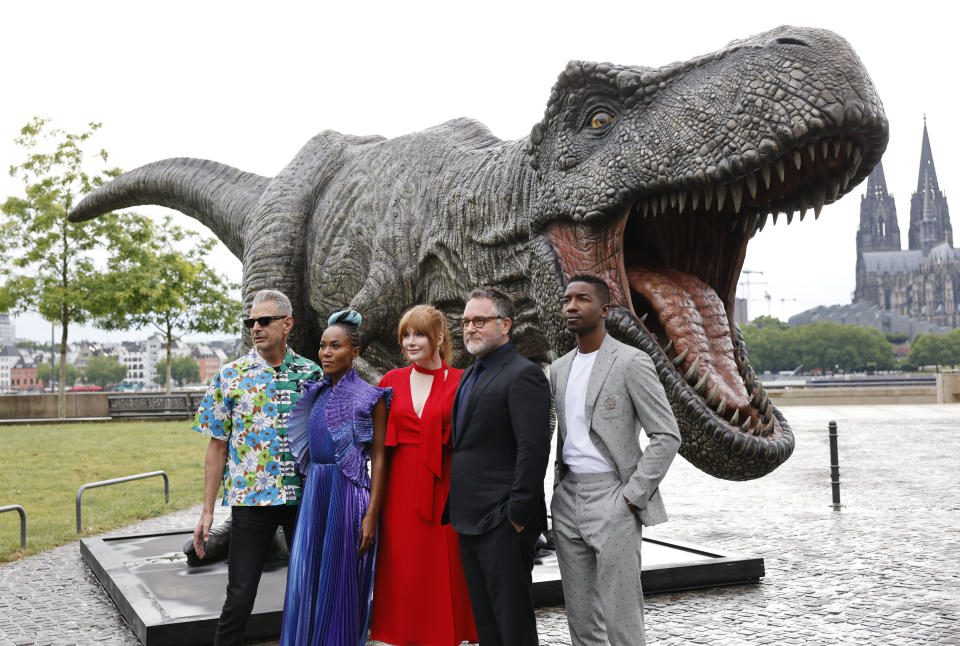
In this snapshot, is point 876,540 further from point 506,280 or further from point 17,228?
point 17,228

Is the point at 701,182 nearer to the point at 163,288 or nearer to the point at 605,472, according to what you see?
the point at 605,472

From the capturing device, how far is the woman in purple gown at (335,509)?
128 inches

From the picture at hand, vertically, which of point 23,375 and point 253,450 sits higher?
point 23,375

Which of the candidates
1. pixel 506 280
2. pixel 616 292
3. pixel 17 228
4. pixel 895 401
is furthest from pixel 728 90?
pixel 895 401

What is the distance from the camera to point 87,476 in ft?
40.6

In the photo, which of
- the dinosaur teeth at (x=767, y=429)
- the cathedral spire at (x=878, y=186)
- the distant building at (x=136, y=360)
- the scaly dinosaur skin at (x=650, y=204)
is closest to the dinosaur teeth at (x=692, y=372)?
the scaly dinosaur skin at (x=650, y=204)

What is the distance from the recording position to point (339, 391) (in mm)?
3295

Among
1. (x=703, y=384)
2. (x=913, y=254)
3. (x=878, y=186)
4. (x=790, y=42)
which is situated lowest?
(x=703, y=384)

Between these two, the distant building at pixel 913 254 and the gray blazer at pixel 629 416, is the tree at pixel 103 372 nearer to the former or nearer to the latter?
the distant building at pixel 913 254

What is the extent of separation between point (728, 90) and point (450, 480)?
1.69 metres

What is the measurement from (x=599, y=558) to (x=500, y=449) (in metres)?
0.48

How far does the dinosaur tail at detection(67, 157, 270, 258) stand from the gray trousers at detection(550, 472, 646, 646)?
3.72 metres

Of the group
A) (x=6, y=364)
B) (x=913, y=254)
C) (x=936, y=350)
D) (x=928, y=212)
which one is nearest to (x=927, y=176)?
(x=928, y=212)

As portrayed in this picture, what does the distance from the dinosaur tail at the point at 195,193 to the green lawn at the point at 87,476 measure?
9.90 ft
